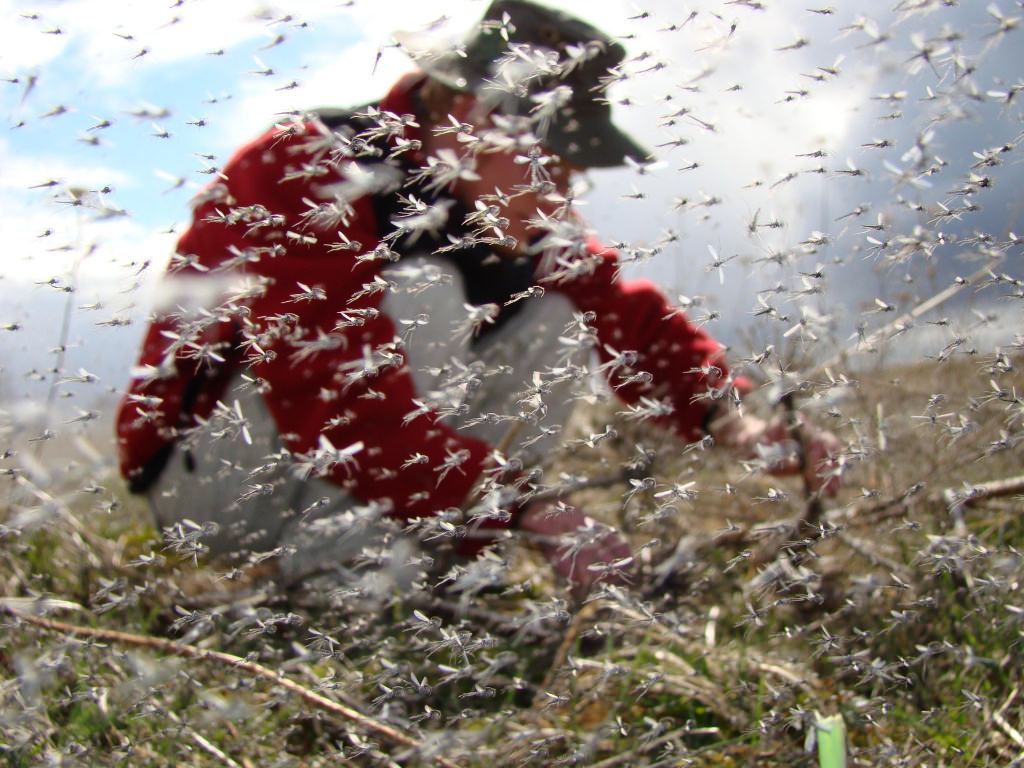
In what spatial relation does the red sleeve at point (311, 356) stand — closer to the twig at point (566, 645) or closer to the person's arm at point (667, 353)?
the twig at point (566, 645)

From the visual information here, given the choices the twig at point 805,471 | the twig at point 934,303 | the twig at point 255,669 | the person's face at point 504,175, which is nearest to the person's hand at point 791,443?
the twig at point 805,471

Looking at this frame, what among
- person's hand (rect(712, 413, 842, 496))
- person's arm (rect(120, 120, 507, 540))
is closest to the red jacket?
person's arm (rect(120, 120, 507, 540))

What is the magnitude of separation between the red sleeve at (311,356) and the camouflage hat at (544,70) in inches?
13.2

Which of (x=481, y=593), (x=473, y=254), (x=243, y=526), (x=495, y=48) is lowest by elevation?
(x=481, y=593)

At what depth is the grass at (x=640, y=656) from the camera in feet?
4.55

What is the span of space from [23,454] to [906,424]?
6.64 ft

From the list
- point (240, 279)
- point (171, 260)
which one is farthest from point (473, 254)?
point (171, 260)

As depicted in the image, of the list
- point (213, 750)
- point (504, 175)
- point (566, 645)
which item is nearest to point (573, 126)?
point (504, 175)

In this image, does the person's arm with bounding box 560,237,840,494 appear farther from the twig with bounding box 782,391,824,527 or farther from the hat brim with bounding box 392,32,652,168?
the hat brim with bounding box 392,32,652,168

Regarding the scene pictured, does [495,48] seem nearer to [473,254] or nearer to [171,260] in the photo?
[171,260]

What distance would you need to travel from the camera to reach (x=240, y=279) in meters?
1.38

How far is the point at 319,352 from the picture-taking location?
1716mm

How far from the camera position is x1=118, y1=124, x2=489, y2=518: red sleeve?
58.2 inches

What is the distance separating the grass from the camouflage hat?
2.20 ft
